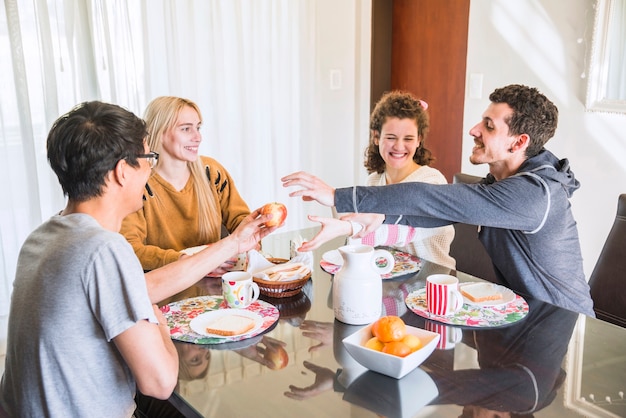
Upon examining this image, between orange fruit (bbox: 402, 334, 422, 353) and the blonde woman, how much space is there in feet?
3.71

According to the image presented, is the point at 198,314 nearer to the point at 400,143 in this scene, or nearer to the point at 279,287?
the point at 279,287

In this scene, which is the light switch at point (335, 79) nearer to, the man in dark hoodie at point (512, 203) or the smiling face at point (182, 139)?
the smiling face at point (182, 139)

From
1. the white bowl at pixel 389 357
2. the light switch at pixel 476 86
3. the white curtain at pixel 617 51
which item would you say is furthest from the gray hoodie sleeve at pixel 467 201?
the light switch at pixel 476 86

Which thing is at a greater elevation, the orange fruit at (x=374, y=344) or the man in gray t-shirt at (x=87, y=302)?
the man in gray t-shirt at (x=87, y=302)

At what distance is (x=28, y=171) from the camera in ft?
9.06

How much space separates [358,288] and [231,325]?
31 centimetres

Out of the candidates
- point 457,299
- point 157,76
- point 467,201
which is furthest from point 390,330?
point 157,76

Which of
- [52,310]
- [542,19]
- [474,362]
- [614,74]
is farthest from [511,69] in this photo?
[52,310]

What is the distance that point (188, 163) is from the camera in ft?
7.45

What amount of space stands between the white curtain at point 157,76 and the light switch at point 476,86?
0.94m

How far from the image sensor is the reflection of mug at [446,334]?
1.32 meters

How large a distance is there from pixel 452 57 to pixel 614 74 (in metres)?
1.03

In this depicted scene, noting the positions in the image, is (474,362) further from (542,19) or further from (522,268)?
(542,19)

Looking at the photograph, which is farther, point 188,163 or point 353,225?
point 188,163
